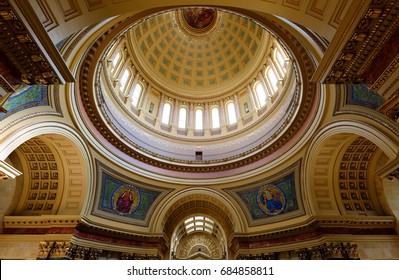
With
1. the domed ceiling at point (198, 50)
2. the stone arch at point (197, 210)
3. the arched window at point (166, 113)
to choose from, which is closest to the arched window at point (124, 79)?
the domed ceiling at point (198, 50)

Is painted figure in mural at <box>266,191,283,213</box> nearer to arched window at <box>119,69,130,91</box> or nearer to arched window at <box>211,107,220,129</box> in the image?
arched window at <box>211,107,220,129</box>

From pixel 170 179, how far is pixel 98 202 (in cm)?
460

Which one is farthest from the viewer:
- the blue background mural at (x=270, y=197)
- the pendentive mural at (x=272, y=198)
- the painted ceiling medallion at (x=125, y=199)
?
the painted ceiling medallion at (x=125, y=199)

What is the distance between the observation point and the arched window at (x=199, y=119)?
64.5ft

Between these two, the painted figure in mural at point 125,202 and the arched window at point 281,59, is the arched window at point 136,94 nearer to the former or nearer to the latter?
the painted figure in mural at point 125,202

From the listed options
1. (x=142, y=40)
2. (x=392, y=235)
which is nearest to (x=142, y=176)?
(x=142, y=40)

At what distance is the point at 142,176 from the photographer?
13.9 metres

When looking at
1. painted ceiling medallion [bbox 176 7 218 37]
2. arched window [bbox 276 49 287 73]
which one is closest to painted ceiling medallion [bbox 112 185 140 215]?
arched window [bbox 276 49 287 73]

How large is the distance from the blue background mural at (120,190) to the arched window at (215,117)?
26.7 ft

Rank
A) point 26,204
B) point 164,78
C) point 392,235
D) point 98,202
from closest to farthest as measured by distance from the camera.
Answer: point 392,235, point 26,204, point 98,202, point 164,78

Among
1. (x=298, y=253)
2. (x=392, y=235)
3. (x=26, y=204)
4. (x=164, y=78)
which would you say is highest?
(x=164, y=78)
